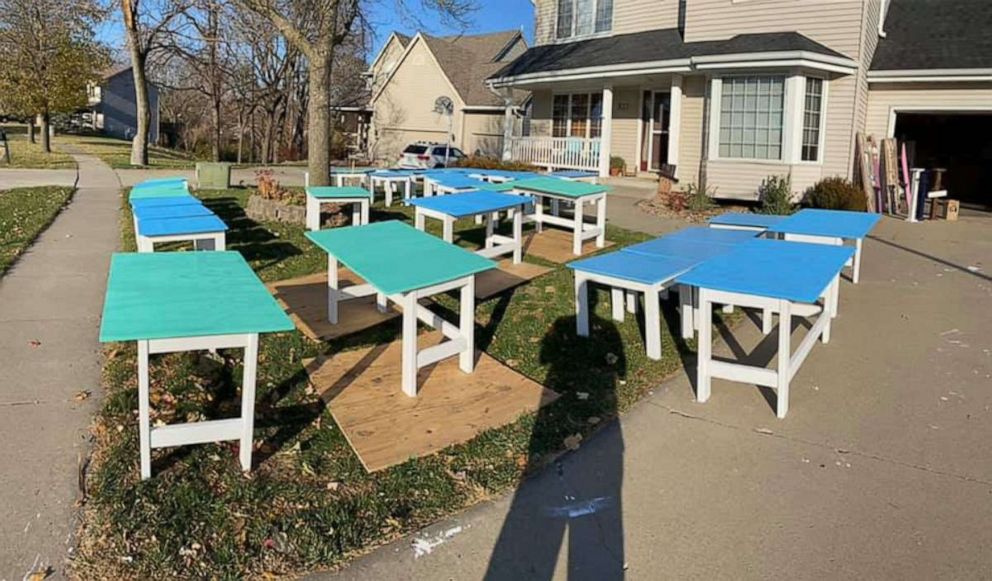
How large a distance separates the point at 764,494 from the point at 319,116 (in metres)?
10.8

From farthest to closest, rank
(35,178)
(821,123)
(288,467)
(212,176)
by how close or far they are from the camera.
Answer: (35,178)
(212,176)
(821,123)
(288,467)

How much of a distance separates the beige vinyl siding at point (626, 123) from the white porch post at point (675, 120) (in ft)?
8.53

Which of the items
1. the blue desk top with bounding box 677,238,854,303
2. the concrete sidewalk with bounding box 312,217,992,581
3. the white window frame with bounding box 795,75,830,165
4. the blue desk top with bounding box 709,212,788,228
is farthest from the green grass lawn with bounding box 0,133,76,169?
the concrete sidewalk with bounding box 312,217,992,581

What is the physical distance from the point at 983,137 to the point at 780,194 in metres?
9.62

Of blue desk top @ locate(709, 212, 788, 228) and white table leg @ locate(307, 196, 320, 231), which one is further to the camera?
white table leg @ locate(307, 196, 320, 231)

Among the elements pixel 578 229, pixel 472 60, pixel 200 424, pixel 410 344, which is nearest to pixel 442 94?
pixel 472 60

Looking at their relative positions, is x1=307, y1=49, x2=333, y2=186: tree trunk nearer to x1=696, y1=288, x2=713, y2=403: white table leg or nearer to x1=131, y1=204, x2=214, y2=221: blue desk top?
x1=131, y1=204, x2=214, y2=221: blue desk top

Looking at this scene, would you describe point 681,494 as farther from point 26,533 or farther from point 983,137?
point 983,137

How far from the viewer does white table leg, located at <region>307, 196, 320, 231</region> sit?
1074 centimetres

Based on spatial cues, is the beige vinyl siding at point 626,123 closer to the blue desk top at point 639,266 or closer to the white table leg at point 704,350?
the blue desk top at point 639,266

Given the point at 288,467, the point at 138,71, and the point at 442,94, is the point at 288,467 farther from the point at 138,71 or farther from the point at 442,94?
the point at 442,94

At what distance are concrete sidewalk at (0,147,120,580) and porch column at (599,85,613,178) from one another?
41.7 ft

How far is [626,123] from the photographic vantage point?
67.1ft

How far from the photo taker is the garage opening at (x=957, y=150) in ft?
64.1
